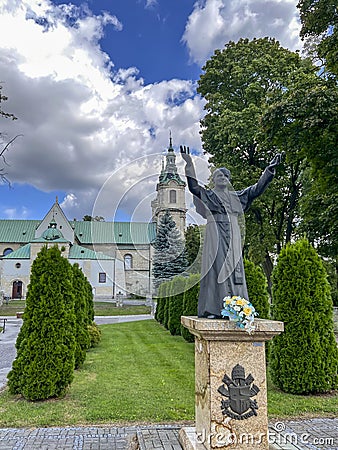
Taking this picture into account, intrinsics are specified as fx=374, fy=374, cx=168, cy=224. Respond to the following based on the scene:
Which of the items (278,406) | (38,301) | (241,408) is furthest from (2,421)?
(278,406)

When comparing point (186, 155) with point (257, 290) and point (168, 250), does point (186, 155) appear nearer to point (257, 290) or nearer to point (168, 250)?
point (168, 250)

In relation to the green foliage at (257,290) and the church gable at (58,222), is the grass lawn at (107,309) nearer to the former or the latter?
the church gable at (58,222)

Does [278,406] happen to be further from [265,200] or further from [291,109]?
[265,200]

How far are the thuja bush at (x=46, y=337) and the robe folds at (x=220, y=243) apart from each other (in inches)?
122

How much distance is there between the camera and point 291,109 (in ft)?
36.0

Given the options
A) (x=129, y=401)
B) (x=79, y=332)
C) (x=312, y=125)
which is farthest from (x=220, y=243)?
(x=312, y=125)

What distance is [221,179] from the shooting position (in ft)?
14.1

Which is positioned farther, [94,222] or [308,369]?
[308,369]

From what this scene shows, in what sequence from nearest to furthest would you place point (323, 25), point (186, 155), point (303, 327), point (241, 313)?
1. point (241, 313)
2. point (186, 155)
3. point (303, 327)
4. point (323, 25)

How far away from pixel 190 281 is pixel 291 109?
299 inches

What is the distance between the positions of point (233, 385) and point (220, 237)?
1474 millimetres

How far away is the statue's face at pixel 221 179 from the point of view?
14.1 ft

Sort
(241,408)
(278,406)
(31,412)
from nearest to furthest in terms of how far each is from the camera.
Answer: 1. (241,408)
2. (31,412)
3. (278,406)

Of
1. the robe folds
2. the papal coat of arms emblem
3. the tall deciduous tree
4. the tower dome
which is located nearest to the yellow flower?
the robe folds
